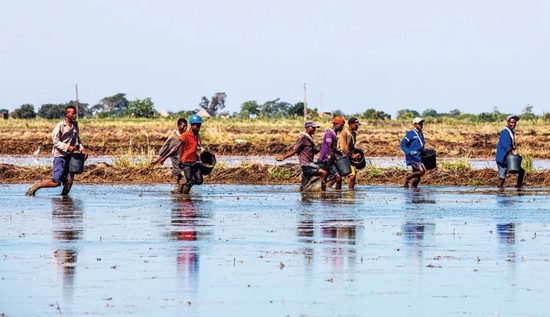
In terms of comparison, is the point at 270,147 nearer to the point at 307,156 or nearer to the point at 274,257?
the point at 307,156

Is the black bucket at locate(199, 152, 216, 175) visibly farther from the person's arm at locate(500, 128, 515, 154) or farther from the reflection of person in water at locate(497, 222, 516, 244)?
the reflection of person in water at locate(497, 222, 516, 244)

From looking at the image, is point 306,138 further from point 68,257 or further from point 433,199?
point 68,257

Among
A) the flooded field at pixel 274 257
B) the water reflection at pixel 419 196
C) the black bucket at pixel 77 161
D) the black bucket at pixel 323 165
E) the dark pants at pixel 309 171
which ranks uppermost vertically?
the black bucket at pixel 77 161

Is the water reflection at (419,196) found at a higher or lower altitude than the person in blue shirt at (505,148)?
lower

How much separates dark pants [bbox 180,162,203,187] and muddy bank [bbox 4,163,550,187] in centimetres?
563

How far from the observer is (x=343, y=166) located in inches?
974

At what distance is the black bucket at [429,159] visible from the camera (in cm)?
2608

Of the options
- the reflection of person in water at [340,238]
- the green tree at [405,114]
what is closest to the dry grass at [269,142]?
the reflection of person in water at [340,238]

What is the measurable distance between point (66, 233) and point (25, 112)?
104720 mm

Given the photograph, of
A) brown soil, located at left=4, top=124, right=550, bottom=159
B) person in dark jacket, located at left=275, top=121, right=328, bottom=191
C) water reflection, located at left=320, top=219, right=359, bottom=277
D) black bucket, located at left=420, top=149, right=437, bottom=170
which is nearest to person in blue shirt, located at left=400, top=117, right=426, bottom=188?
black bucket, located at left=420, top=149, right=437, bottom=170

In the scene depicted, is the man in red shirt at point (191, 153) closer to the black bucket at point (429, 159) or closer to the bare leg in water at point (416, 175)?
the bare leg in water at point (416, 175)

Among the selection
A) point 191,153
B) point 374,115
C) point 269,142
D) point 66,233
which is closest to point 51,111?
point 374,115

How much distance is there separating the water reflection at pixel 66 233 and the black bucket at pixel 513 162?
917 cm

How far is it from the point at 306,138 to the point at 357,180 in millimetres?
5299
